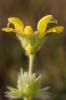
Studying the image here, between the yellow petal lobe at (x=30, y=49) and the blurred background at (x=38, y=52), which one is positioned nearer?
the yellow petal lobe at (x=30, y=49)

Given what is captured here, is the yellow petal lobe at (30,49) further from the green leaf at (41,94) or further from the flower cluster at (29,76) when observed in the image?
the green leaf at (41,94)

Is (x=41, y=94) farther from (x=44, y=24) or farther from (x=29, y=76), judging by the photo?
(x=44, y=24)

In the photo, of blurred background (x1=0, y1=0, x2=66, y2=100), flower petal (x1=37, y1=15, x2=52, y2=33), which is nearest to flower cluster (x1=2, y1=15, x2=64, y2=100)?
flower petal (x1=37, y1=15, x2=52, y2=33)

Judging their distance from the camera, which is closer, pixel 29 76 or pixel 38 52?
pixel 29 76

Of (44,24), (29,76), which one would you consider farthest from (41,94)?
(44,24)

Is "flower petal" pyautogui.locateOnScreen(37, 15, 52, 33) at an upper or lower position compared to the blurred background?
lower

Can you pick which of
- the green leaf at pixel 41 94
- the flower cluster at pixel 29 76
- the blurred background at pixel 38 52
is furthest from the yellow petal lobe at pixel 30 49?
the blurred background at pixel 38 52

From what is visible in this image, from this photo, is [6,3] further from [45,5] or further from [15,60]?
[15,60]

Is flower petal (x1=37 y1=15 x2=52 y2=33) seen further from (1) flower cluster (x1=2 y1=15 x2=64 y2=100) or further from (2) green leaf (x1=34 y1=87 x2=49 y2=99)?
(2) green leaf (x1=34 y1=87 x2=49 y2=99)
